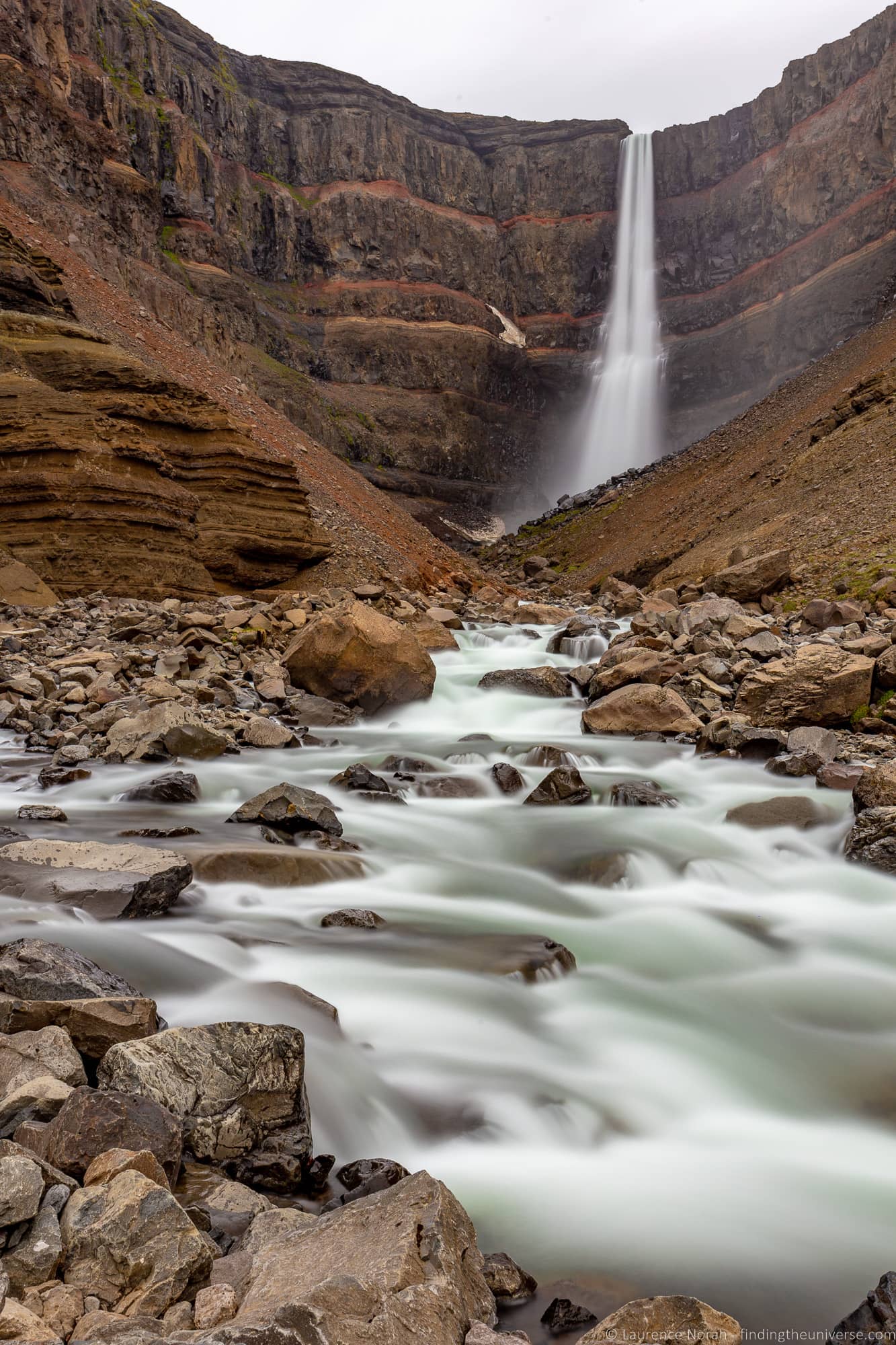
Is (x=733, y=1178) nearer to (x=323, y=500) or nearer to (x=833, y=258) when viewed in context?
(x=323, y=500)

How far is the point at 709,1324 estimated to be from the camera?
84.4 inches

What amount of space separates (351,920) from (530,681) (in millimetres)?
7932

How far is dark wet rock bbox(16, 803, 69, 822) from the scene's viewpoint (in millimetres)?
6523

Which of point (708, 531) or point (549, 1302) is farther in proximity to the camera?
point (708, 531)

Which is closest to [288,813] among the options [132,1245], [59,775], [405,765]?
[59,775]

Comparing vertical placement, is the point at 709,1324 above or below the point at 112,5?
below

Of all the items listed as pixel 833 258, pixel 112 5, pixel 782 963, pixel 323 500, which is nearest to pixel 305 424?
pixel 323 500

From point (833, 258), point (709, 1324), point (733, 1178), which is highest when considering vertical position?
point (833, 258)

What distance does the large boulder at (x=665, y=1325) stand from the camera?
6.89 feet

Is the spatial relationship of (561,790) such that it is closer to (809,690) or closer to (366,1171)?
(809,690)

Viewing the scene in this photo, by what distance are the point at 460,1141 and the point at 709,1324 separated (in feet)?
4.45

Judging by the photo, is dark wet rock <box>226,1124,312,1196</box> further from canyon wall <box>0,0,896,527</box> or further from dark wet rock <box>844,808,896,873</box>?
canyon wall <box>0,0,896,527</box>

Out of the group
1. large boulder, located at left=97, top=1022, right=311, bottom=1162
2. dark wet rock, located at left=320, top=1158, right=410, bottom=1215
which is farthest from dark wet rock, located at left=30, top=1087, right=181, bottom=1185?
dark wet rock, located at left=320, top=1158, right=410, bottom=1215

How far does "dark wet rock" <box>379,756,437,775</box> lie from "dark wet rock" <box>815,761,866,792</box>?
3821 millimetres
